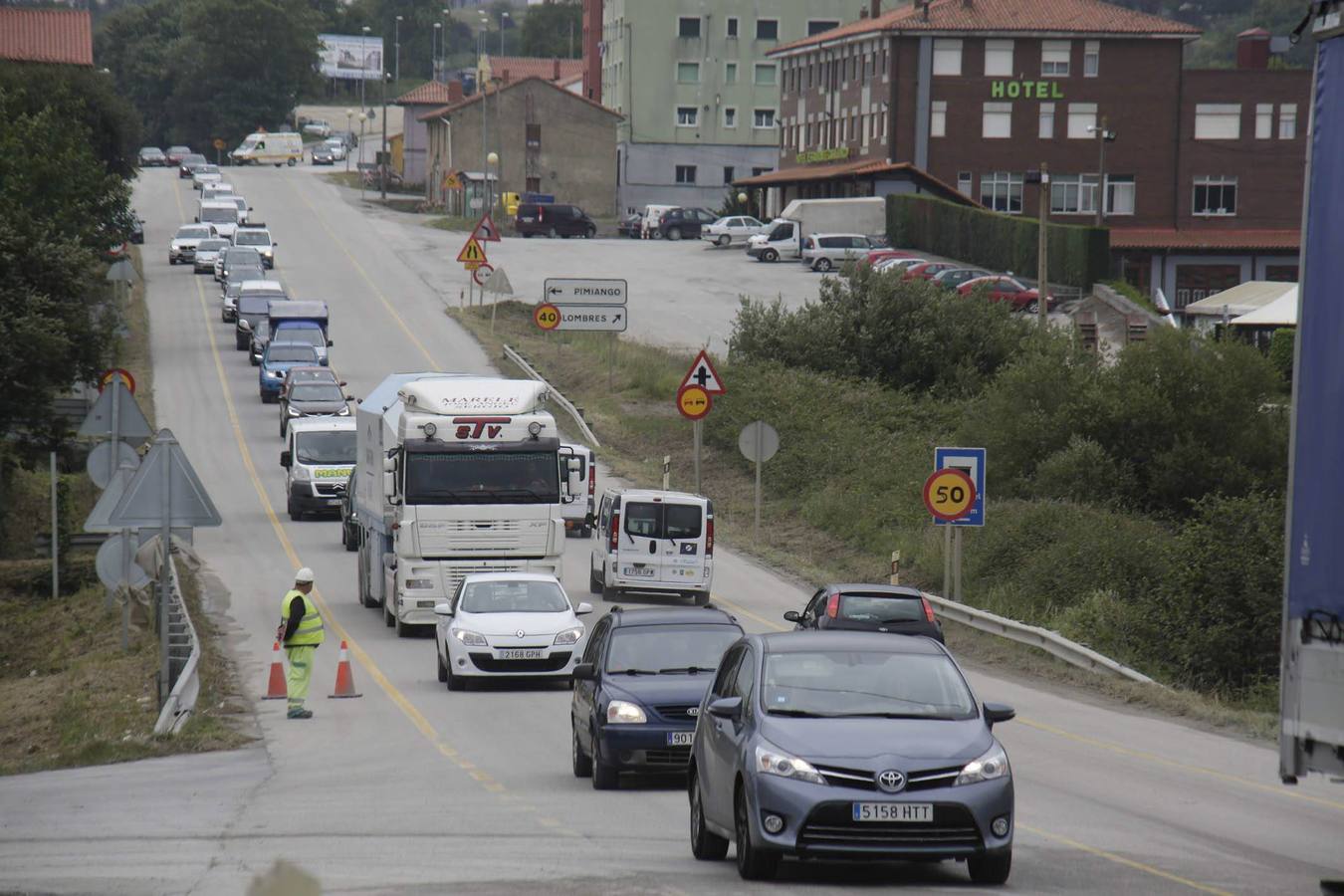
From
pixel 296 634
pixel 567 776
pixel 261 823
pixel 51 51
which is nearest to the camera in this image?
pixel 261 823

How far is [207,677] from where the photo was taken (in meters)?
22.5

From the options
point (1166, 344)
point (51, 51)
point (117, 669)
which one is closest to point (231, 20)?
point (51, 51)

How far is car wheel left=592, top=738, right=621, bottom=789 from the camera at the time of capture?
15102 millimetres

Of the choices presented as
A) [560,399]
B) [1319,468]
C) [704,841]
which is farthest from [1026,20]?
[1319,468]

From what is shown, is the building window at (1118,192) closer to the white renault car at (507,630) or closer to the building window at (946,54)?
the building window at (946,54)

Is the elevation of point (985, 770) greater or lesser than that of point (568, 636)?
greater

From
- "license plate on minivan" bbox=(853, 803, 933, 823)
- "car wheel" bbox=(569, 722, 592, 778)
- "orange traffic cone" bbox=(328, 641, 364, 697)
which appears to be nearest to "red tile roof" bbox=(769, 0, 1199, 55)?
"orange traffic cone" bbox=(328, 641, 364, 697)

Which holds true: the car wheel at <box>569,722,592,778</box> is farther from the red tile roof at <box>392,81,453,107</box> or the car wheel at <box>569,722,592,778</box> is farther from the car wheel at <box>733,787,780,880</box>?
the red tile roof at <box>392,81,453,107</box>

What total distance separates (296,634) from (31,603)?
1402 cm

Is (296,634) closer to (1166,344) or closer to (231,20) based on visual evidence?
(1166,344)

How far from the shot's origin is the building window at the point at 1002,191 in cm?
9100

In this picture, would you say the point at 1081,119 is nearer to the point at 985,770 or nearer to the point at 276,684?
the point at 276,684

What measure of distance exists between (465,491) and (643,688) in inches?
436

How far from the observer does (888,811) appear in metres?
10.1
